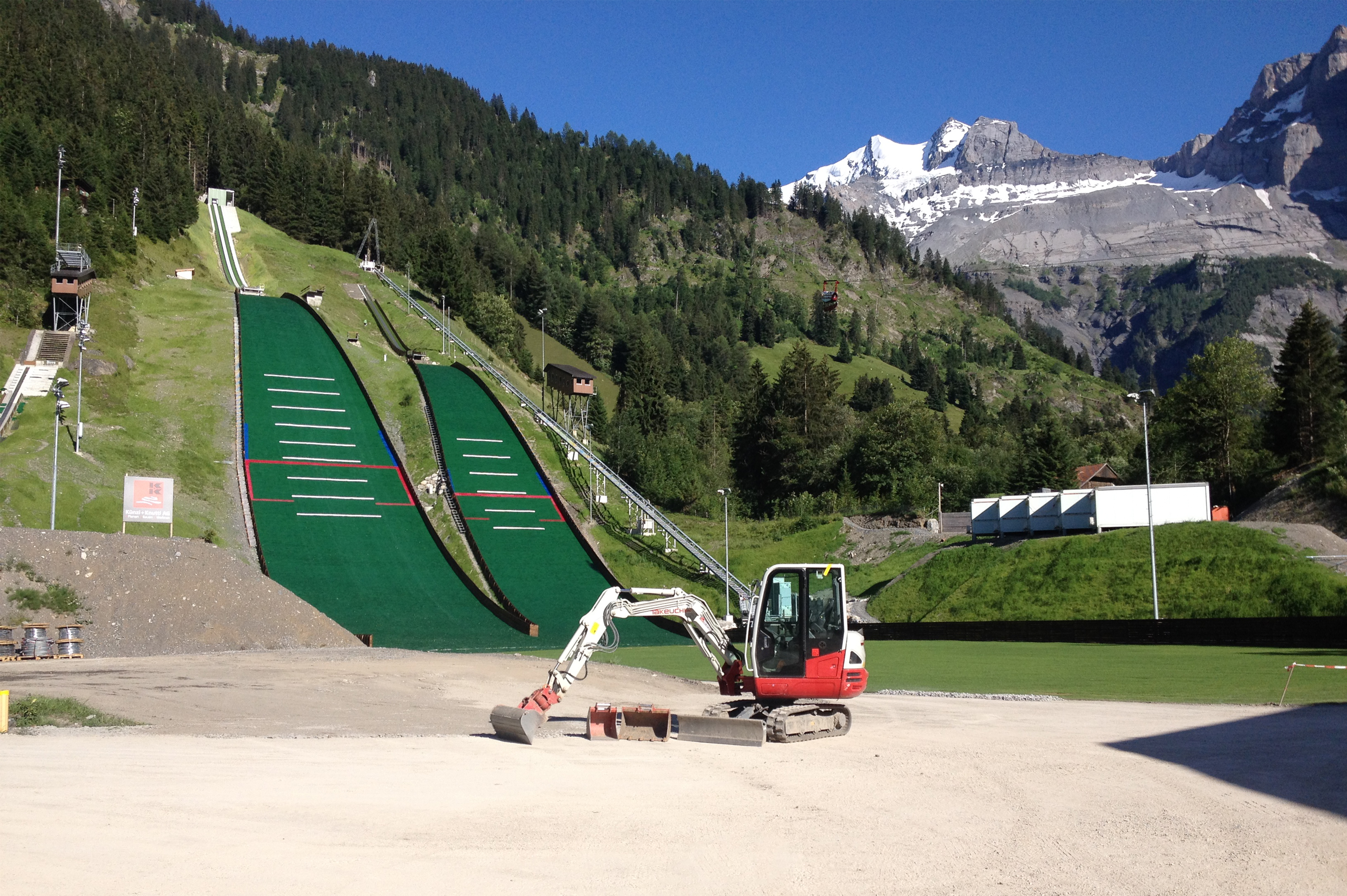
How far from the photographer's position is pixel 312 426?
57.2m

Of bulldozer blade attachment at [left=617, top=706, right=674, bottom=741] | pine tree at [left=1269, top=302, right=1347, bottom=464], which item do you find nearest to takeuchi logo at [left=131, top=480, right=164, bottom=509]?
bulldozer blade attachment at [left=617, top=706, right=674, bottom=741]

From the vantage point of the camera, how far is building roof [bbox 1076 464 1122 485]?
3113 inches

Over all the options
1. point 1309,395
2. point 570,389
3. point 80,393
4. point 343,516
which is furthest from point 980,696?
point 1309,395

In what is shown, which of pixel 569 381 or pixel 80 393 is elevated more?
pixel 569 381

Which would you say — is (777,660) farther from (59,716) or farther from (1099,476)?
(1099,476)

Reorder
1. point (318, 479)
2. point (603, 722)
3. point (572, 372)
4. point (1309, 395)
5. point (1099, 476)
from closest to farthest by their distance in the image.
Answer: point (603, 722) < point (318, 479) < point (1309, 395) < point (572, 372) < point (1099, 476)

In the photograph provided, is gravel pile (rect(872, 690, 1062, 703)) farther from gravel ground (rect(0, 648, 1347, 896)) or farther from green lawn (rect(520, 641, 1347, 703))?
gravel ground (rect(0, 648, 1347, 896))

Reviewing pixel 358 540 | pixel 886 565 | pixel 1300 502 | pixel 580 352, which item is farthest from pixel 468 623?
pixel 580 352

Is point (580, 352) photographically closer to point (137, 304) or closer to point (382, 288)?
point (382, 288)

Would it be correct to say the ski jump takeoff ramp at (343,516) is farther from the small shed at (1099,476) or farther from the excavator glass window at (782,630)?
the small shed at (1099,476)

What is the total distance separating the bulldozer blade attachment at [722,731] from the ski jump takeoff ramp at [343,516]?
73.8 ft

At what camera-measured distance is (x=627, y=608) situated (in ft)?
52.9

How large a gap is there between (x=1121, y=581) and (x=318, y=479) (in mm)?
38212

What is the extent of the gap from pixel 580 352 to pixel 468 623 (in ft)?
323
